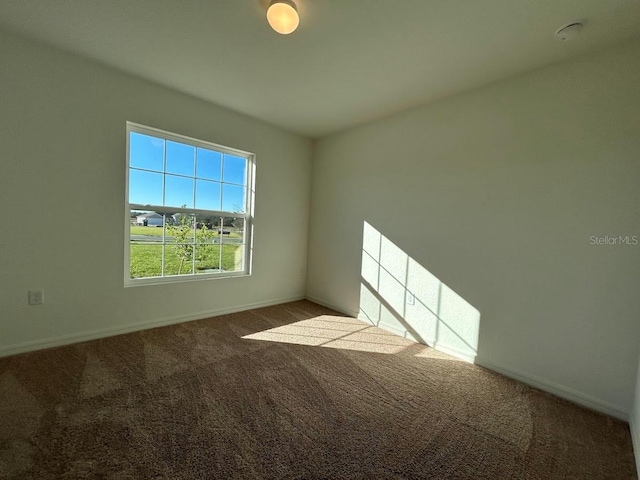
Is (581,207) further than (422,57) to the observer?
No

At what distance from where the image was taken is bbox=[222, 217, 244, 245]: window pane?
11.1ft

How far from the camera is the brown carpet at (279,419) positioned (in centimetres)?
130

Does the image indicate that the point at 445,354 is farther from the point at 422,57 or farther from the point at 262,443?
the point at 422,57

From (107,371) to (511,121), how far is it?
12.3 feet

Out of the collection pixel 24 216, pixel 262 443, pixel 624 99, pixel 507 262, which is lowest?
pixel 262 443

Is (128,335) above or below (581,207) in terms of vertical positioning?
below

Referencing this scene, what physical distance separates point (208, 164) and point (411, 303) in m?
2.83

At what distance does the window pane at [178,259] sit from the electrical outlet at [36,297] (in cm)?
96

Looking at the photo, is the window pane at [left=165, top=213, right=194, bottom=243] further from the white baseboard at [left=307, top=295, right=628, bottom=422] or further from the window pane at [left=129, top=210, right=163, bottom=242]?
the white baseboard at [left=307, top=295, right=628, bottom=422]

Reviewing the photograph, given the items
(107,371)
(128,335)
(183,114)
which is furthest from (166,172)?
(107,371)

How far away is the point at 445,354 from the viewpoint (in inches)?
103

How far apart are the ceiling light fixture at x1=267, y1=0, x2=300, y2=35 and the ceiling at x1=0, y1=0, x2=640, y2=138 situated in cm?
9

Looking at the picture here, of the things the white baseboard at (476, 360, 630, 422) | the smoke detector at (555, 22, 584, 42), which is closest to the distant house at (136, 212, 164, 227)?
the white baseboard at (476, 360, 630, 422)

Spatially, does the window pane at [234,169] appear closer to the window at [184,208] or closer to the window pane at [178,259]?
the window at [184,208]
